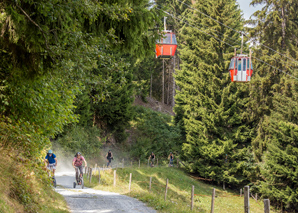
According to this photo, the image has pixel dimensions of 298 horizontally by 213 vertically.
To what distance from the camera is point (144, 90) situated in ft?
161

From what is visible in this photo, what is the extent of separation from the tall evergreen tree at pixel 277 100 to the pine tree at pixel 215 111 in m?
3.10

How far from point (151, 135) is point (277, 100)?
20.8 metres

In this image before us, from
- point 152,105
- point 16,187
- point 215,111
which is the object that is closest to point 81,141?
point 215,111

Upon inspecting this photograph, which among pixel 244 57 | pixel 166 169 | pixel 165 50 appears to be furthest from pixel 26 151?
pixel 166 169

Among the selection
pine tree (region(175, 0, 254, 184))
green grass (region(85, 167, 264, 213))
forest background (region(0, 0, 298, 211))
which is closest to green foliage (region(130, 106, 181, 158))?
forest background (region(0, 0, 298, 211))

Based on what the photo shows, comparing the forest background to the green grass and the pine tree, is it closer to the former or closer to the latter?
the pine tree

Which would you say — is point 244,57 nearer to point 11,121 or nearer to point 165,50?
point 165,50

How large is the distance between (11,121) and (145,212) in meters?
4.91

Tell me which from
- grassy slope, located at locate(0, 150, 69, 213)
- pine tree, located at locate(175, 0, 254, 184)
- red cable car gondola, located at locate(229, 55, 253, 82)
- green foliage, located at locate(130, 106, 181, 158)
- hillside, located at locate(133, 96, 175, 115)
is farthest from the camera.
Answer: hillside, located at locate(133, 96, 175, 115)

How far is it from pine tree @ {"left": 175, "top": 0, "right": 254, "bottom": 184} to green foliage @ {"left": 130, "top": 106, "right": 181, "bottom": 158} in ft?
21.8

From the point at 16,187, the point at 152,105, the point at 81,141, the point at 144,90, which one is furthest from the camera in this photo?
the point at 152,105

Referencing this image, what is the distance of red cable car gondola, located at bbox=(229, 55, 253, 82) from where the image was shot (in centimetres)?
1977

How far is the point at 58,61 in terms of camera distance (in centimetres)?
661

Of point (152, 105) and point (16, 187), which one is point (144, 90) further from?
point (16, 187)
